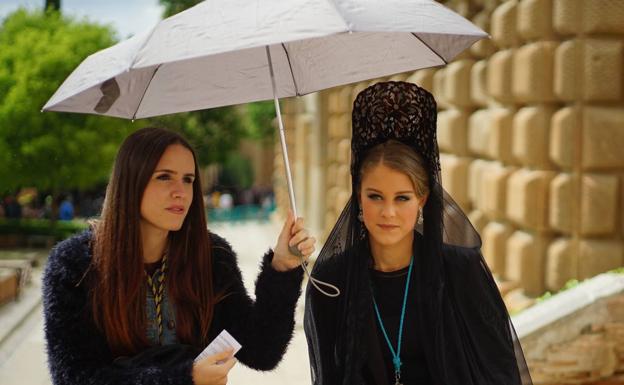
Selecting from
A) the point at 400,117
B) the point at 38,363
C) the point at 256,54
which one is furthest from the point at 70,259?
the point at 38,363

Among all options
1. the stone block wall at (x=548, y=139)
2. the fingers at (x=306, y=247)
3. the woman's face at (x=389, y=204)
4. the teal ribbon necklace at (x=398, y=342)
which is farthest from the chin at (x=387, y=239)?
the stone block wall at (x=548, y=139)

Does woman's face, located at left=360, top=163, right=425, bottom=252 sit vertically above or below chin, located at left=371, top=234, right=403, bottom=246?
above

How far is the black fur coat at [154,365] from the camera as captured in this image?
2953mm

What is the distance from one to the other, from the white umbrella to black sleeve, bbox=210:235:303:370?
306mm

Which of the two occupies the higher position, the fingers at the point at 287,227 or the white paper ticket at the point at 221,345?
the fingers at the point at 287,227

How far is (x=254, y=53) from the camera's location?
157 inches

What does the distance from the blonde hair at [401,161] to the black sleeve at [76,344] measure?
38.2 inches

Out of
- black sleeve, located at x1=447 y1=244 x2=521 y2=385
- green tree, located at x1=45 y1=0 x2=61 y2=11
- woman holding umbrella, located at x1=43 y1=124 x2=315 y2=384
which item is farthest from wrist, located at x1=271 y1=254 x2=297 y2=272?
green tree, located at x1=45 y1=0 x2=61 y2=11

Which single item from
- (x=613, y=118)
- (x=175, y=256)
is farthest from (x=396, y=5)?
(x=613, y=118)

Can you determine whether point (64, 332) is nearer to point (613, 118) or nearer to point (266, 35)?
point (266, 35)

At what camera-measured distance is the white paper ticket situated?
9.78ft

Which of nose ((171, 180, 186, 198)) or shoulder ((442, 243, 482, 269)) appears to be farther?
shoulder ((442, 243, 482, 269))

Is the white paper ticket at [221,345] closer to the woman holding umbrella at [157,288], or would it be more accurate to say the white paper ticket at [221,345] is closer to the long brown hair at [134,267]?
the woman holding umbrella at [157,288]

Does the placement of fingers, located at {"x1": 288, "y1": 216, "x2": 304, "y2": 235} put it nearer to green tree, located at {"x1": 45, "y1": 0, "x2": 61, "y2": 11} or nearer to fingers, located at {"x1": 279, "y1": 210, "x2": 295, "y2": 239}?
fingers, located at {"x1": 279, "y1": 210, "x2": 295, "y2": 239}
